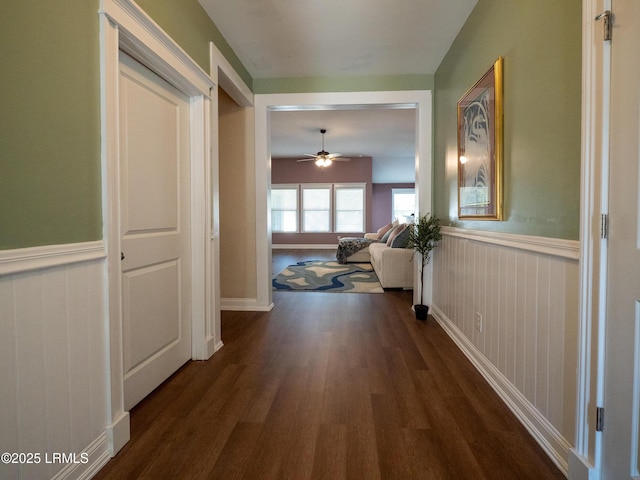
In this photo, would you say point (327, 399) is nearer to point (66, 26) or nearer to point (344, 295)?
point (66, 26)

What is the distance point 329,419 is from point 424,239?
2.07 m

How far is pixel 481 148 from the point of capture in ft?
7.24

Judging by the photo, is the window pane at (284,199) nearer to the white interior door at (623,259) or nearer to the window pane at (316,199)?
the window pane at (316,199)

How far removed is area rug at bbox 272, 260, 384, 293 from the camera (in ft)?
15.2

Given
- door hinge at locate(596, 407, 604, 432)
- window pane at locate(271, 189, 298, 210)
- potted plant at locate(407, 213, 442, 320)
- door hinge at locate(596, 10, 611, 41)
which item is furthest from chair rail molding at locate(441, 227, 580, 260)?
window pane at locate(271, 189, 298, 210)

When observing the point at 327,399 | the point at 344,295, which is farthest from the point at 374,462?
the point at 344,295

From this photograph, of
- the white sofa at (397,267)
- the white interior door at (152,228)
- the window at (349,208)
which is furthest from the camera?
the window at (349,208)

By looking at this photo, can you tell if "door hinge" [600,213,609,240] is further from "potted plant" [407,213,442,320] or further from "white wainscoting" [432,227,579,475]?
"potted plant" [407,213,442,320]

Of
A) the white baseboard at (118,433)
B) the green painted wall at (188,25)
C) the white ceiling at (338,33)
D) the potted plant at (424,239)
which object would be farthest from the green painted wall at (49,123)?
the potted plant at (424,239)

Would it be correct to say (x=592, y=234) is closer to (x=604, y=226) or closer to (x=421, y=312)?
(x=604, y=226)

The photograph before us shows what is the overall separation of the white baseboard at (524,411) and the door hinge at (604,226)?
32.7 inches

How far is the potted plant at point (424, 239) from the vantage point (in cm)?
322

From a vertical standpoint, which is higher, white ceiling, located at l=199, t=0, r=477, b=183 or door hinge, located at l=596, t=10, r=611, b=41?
white ceiling, located at l=199, t=0, r=477, b=183

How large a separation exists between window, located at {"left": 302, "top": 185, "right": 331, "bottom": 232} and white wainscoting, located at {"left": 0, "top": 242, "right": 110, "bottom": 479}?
893 centimetres
